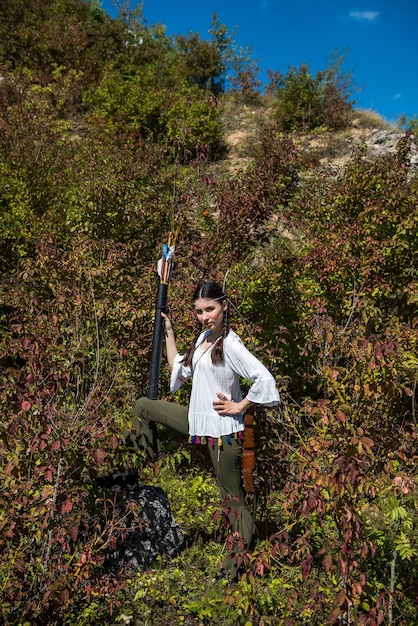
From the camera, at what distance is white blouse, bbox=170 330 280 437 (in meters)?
2.70

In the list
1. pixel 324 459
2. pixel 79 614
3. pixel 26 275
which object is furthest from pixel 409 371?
pixel 26 275

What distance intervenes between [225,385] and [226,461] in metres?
0.47

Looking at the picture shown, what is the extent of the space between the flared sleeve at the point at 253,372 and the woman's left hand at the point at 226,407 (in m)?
0.12

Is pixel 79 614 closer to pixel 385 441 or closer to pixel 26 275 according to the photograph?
pixel 385 441

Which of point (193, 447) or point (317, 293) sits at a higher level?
point (317, 293)

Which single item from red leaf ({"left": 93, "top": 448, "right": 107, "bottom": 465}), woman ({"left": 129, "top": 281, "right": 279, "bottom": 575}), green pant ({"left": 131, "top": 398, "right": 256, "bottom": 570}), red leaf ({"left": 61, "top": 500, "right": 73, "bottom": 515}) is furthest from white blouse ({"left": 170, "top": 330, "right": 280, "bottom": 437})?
red leaf ({"left": 61, "top": 500, "right": 73, "bottom": 515})

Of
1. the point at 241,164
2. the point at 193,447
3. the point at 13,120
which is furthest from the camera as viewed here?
the point at 241,164

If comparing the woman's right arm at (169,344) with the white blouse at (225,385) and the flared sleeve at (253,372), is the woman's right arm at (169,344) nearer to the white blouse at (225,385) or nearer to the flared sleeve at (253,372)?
the white blouse at (225,385)

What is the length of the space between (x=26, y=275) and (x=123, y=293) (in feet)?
A: 2.94

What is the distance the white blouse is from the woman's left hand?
7 centimetres

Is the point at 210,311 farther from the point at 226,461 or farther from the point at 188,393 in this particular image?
the point at 188,393

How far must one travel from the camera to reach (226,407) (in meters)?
2.83

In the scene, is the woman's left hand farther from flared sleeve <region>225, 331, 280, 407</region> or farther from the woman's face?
the woman's face

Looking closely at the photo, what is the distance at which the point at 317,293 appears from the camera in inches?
209
